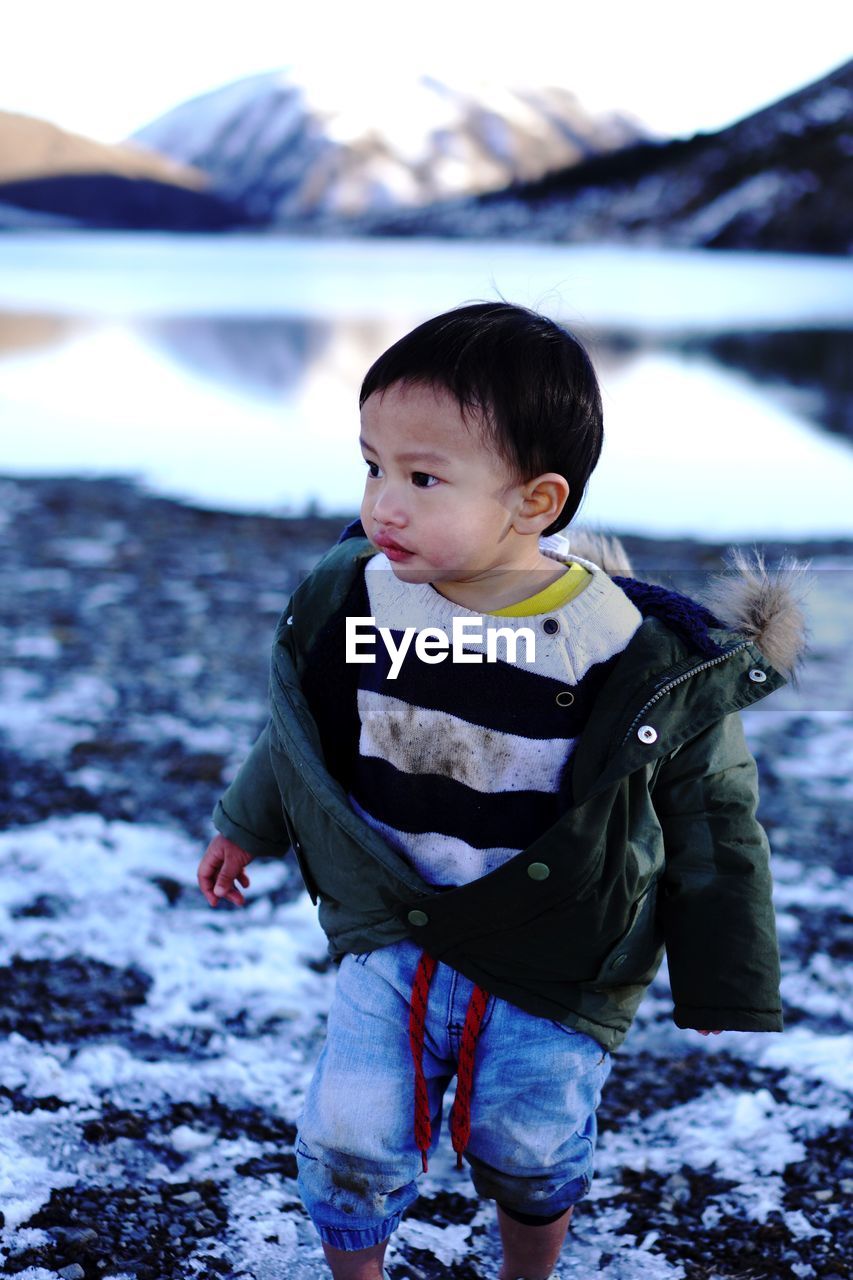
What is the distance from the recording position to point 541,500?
183 cm

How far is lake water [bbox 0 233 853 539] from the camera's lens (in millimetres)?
9500

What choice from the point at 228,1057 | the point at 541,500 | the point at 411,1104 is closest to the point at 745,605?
the point at 541,500

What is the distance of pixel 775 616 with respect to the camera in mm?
1977

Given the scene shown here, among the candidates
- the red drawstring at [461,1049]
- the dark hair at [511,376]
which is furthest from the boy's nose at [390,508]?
the red drawstring at [461,1049]

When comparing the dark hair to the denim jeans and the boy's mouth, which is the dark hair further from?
the denim jeans

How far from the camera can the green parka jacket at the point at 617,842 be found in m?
1.80

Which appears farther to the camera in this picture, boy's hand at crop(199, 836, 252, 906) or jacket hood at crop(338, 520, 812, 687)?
boy's hand at crop(199, 836, 252, 906)

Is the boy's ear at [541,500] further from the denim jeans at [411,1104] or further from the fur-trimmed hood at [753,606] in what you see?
the denim jeans at [411,1104]

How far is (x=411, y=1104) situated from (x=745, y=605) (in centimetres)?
89

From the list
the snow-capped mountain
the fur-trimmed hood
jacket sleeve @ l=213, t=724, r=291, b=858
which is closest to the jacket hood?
the fur-trimmed hood

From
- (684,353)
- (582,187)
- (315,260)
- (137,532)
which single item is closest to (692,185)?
(582,187)

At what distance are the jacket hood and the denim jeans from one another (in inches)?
24.3

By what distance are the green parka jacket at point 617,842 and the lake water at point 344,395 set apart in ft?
1.06

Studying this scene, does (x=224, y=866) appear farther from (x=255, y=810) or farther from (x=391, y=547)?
(x=391, y=547)
